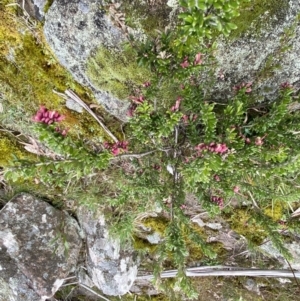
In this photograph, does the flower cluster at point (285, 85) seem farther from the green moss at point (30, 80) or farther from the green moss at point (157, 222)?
the green moss at point (157, 222)

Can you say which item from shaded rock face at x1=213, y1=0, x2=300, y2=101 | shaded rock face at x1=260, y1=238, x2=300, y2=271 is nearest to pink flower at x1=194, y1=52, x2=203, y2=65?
shaded rock face at x1=213, y1=0, x2=300, y2=101

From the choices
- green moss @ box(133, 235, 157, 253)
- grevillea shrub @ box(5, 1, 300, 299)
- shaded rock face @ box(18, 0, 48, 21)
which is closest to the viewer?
grevillea shrub @ box(5, 1, 300, 299)

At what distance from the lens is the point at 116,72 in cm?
304

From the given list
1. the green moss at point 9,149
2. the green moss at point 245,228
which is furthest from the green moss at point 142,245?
the green moss at point 9,149

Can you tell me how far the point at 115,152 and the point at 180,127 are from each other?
34.3 inches

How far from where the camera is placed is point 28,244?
4406 millimetres

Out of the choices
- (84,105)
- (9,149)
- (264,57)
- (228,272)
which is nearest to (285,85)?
(264,57)

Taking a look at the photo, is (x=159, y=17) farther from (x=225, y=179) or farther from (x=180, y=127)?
(x=225, y=179)

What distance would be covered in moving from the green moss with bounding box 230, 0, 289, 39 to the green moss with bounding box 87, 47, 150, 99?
87 cm

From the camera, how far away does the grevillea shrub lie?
7.21ft

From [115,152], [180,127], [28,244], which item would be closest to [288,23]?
[180,127]

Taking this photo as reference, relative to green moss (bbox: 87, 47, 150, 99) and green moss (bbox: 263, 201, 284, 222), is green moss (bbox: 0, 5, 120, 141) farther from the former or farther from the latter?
green moss (bbox: 263, 201, 284, 222)

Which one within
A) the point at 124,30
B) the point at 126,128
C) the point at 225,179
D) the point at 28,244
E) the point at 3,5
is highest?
the point at 3,5

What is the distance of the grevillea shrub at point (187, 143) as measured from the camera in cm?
220
